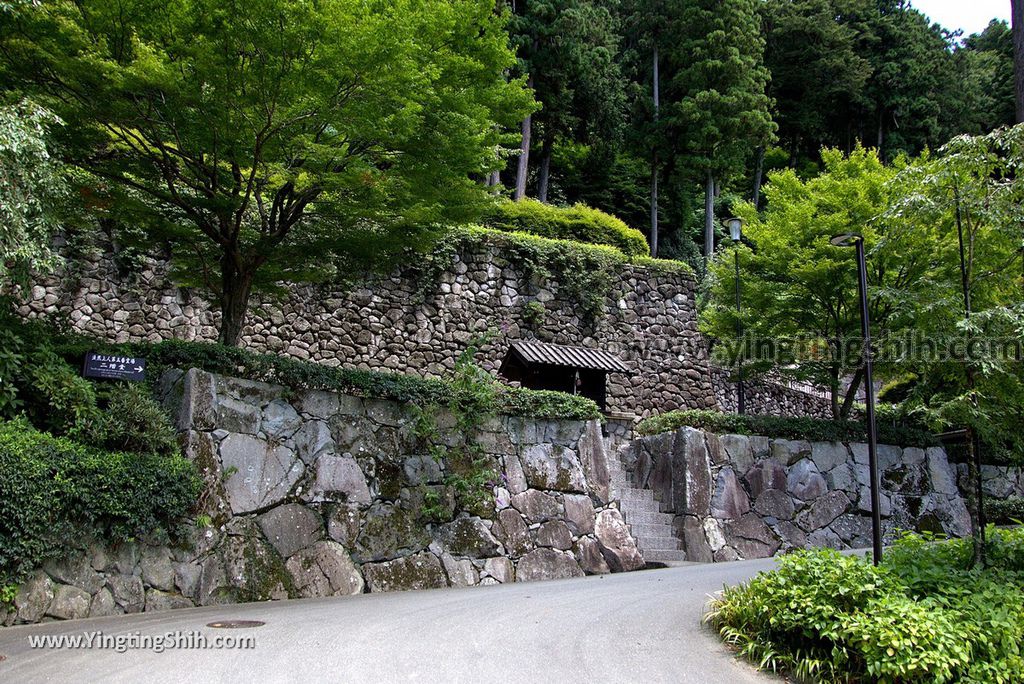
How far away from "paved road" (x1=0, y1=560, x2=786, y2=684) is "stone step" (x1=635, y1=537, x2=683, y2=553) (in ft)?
11.0

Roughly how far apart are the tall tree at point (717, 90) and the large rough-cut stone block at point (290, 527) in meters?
19.5

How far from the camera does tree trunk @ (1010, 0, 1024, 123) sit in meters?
8.86

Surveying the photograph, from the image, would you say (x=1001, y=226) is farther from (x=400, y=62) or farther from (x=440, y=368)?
(x=440, y=368)

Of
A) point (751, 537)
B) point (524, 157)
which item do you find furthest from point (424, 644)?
point (524, 157)

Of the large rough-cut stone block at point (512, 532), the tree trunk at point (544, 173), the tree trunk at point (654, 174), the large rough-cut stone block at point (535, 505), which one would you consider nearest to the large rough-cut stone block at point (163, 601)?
the large rough-cut stone block at point (512, 532)

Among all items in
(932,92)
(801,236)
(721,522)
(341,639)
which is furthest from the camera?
(932,92)

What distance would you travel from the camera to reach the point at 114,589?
6734 mm

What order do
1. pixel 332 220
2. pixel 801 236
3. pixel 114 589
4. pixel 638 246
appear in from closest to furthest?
1. pixel 114 589
2. pixel 332 220
3. pixel 801 236
4. pixel 638 246

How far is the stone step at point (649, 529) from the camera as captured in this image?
39.2ft

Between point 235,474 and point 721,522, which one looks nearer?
point 235,474

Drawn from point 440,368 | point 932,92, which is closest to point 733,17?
point 932,92

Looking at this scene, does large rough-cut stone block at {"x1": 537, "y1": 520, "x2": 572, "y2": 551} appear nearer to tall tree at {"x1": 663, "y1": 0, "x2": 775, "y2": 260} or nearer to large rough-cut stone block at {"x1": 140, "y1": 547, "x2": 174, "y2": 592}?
large rough-cut stone block at {"x1": 140, "y1": 547, "x2": 174, "y2": 592}

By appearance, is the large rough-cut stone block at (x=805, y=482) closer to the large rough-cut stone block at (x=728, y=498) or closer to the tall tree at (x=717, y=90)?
the large rough-cut stone block at (x=728, y=498)

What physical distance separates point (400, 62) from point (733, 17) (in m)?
22.0
